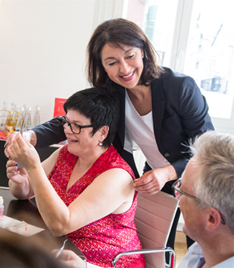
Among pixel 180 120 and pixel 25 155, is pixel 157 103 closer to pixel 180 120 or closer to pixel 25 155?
pixel 180 120

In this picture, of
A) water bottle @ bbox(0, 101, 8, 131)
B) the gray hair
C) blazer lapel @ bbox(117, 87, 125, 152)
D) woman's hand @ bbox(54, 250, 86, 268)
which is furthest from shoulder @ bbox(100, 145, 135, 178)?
water bottle @ bbox(0, 101, 8, 131)

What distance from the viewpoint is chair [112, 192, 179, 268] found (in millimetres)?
1527

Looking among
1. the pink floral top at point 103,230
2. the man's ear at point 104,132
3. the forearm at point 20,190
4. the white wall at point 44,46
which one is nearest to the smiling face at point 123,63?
the man's ear at point 104,132

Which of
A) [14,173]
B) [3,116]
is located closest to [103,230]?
[14,173]

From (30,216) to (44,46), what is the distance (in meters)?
2.10

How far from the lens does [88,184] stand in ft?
4.76

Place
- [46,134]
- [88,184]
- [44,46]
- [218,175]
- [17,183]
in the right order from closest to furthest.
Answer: [218,175] → [88,184] → [17,183] → [46,134] → [44,46]

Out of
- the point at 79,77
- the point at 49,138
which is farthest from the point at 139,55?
the point at 79,77

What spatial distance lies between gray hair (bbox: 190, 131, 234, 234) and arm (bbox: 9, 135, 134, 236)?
536 mm

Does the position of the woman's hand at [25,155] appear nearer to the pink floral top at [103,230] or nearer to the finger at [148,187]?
the pink floral top at [103,230]

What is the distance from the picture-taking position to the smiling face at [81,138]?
4.96 feet

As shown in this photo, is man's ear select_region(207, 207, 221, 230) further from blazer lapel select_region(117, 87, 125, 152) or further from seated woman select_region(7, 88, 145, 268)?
blazer lapel select_region(117, 87, 125, 152)

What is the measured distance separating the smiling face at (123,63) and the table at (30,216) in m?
0.74

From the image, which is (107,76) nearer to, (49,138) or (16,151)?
(49,138)
